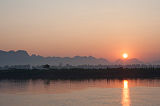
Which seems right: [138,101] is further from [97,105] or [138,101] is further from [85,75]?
[85,75]

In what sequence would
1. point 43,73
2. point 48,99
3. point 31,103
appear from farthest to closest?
point 43,73
point 48,99
point 31,103

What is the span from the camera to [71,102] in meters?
30.1

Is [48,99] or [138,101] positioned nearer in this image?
[138,101]

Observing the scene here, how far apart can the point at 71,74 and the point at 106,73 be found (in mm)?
11087

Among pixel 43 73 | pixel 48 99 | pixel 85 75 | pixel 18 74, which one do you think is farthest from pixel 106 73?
pixel 48 99

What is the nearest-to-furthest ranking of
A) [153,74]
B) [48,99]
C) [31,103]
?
[31,103], [48,99], [153,74]

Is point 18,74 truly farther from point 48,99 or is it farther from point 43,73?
point 48,99

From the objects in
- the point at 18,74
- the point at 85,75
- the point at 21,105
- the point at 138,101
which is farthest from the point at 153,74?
the point at 21,105

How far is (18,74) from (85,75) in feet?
69.4

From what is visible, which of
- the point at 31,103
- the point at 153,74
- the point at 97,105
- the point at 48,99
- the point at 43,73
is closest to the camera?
the point at 97,105

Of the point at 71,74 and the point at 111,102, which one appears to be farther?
the point at 71,74

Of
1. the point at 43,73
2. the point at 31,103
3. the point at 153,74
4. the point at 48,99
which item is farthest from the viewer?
the point at 43,73

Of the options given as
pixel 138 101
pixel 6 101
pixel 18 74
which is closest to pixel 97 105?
pixel 138 101

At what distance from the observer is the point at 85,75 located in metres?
84.6
